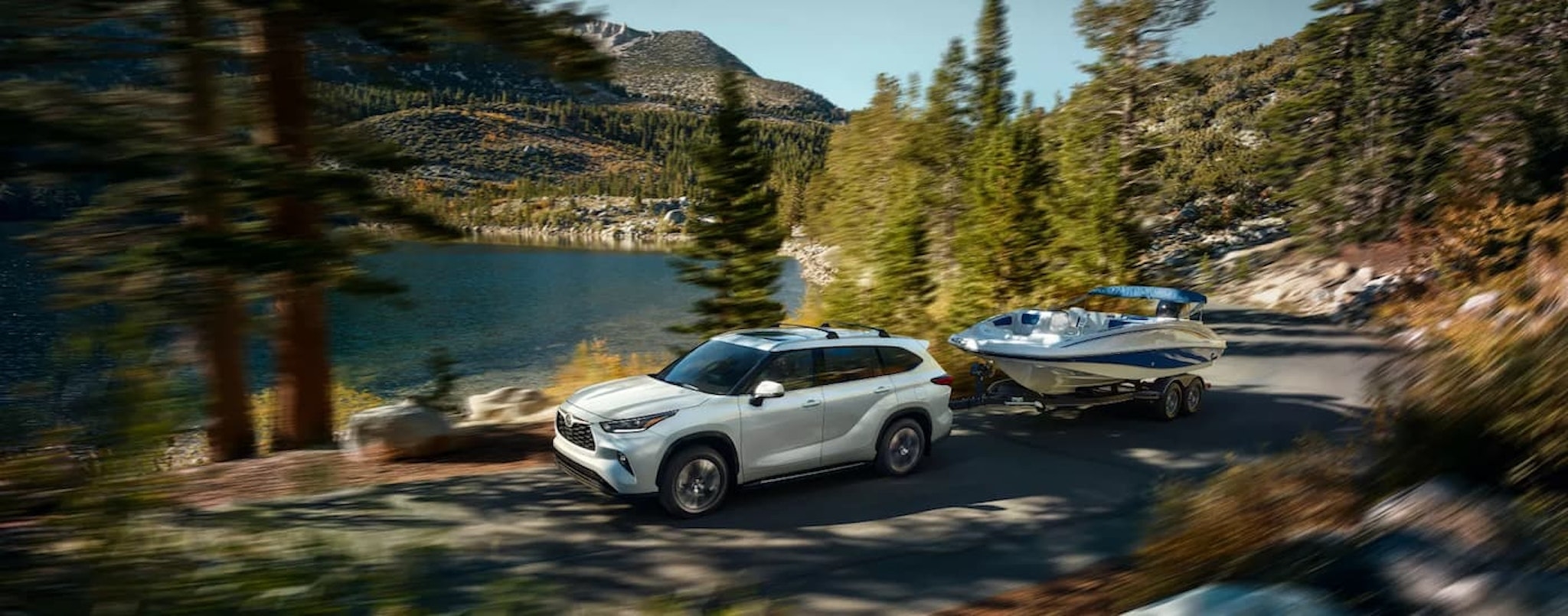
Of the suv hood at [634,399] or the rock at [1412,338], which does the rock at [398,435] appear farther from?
the rock at [1412,338]

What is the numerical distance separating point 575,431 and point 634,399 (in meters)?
0.61

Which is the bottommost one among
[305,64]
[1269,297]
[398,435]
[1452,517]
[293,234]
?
[1269,297]

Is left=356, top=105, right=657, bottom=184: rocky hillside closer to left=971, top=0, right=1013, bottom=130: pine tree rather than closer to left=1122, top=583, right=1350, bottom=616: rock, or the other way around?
left=971, top=0, right=1013, bottom=130: pine tree

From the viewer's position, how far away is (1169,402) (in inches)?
524

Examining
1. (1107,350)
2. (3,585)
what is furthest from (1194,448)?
(3,585)

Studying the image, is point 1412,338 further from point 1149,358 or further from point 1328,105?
point 1328,105

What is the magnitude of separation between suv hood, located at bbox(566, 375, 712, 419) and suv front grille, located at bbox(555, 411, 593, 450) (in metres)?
0.14

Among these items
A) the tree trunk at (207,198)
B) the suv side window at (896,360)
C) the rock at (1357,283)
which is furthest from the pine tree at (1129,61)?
the tree trunk at (207,198)

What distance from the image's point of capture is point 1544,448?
519cm

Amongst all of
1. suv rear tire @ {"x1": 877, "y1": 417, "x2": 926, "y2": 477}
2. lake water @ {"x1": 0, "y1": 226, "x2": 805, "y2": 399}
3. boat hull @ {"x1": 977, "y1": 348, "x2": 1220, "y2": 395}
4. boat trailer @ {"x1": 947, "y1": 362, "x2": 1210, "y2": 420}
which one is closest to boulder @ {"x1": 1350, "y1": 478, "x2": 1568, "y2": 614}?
suv rear tire @ {"x1": 877, "y1": 417, "x2": 926, "y2": 477}

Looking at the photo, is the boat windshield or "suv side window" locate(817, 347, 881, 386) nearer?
"suv side window" locate(817, 347, 881, 386)

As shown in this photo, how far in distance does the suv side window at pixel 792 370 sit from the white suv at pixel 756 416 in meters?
0.01

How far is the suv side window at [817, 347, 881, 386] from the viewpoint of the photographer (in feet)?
30.9

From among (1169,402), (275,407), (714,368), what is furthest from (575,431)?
(1169,402)
